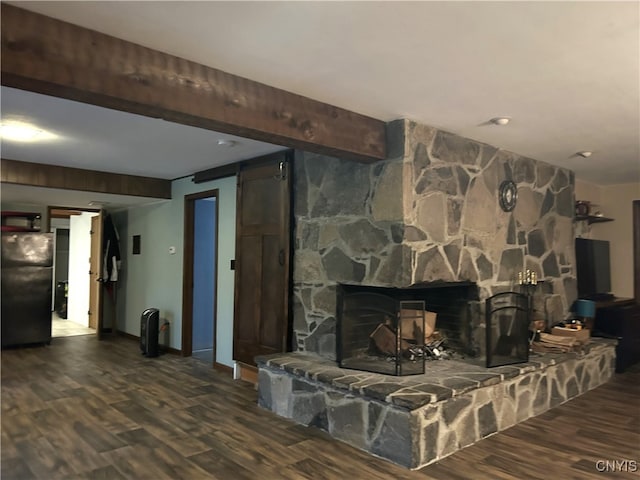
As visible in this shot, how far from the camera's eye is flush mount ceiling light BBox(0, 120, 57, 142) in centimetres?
349

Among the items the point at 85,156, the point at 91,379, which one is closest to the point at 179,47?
the point at 85,156

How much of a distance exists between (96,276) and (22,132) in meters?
4.22

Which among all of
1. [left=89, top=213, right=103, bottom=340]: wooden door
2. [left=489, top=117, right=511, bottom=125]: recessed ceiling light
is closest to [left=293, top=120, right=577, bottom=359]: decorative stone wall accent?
[left=489, top=117, right=511, bottom=125]: recessed ceiling light

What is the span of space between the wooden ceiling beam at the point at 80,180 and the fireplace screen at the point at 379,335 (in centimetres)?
343

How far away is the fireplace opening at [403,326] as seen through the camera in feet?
→ 10.9

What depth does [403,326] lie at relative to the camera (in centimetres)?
351

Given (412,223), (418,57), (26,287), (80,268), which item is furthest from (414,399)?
(80,268)

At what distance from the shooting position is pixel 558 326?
4711 millimetres

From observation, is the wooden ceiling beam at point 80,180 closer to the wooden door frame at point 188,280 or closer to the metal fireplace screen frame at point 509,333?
the wooden door frame at point 188,280

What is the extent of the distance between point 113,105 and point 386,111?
1.72m

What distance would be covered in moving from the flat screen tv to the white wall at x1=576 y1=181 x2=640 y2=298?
17 cm

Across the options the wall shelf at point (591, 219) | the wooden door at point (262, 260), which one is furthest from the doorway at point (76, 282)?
the wall shelf at point (591, 219)

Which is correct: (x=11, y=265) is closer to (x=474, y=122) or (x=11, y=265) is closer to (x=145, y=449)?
(x=145, y=449)

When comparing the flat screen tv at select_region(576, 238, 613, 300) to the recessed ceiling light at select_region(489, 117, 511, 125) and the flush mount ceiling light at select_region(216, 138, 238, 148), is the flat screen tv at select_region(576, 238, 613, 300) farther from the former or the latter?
the flush mount ceiling light at select_region(216, 138, 238, 148)
